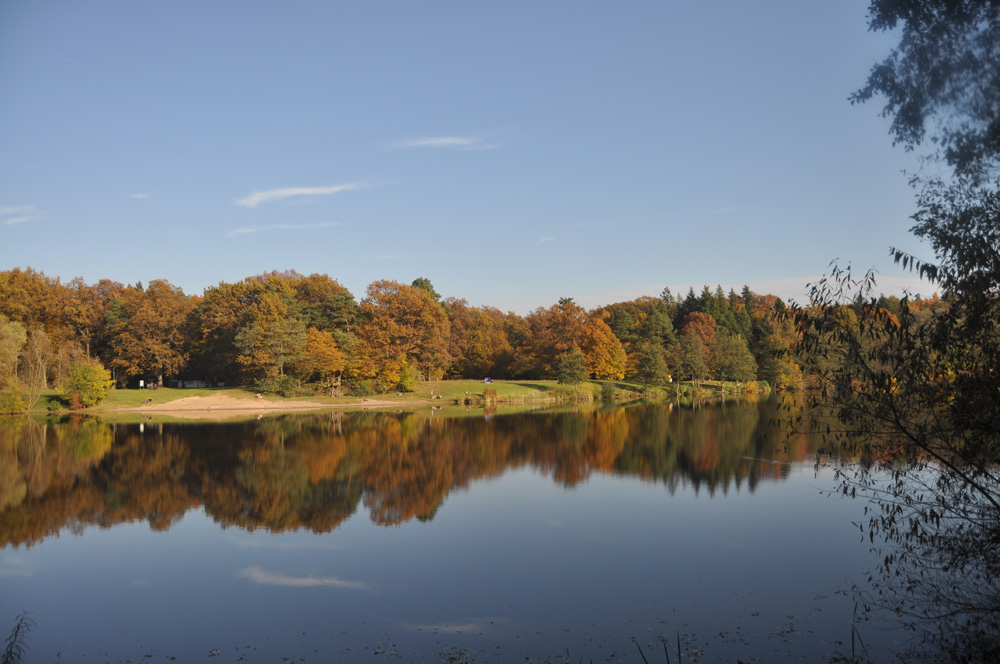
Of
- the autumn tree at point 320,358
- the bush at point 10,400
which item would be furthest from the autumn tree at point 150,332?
the bush at point 10,400

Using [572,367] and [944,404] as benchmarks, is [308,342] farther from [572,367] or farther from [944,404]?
[944,404]

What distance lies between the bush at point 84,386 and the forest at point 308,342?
0.45 ft

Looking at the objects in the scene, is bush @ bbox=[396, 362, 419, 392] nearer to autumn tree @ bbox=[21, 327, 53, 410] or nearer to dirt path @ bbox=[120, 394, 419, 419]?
dirt path @ bbox=[120, 394, 419, 419]

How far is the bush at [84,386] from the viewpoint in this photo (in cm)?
4194

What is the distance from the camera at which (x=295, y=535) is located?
13352 millimetres

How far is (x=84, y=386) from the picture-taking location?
138ft

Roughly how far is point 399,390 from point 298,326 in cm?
939

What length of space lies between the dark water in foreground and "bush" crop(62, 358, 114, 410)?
2078cm

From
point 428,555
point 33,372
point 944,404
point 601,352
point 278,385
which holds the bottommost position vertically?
point 428,555

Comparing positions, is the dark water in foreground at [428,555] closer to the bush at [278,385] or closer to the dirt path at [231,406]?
the dirt path at [231,406]

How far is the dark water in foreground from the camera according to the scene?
807 cm

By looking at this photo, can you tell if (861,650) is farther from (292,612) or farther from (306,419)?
(306,419)

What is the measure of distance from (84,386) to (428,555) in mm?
38666

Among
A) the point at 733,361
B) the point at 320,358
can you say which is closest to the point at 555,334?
the point at 733,361
